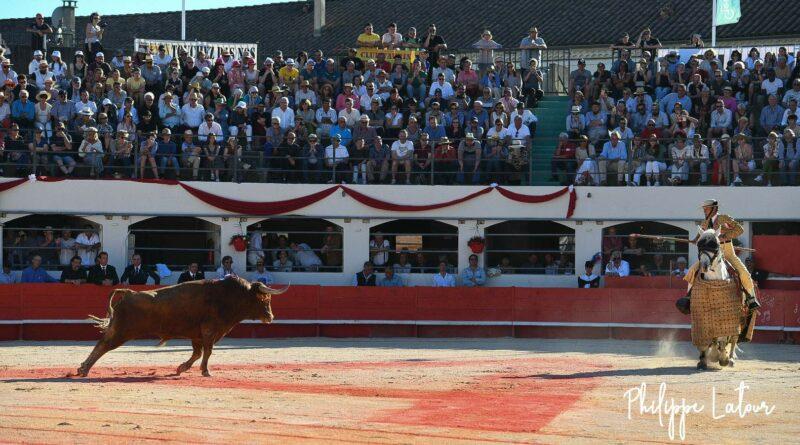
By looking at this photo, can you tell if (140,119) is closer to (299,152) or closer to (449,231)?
(299,152)

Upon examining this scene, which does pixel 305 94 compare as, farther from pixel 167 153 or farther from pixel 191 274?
pixel 191 274

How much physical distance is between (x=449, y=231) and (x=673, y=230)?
13.6ft

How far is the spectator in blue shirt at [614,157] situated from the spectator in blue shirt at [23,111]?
10056 mm

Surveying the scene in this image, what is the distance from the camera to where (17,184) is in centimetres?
2573

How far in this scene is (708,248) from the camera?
17.9 meters

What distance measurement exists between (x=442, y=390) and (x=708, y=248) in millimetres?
3872

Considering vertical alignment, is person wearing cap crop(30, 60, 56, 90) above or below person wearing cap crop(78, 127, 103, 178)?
above

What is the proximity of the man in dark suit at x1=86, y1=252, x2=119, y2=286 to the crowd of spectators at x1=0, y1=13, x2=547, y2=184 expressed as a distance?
6.55 ft

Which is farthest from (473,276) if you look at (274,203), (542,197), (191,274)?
(191,274)

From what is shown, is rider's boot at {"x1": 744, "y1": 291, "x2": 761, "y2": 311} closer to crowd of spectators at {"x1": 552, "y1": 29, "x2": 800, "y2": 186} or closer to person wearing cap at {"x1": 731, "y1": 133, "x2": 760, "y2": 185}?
crowd of spectators at {"x1": 552, "y1": 29, "x2": 800, "y2": 186}

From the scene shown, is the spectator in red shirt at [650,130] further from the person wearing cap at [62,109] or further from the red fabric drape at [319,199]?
the person wearing cap at [62,109]

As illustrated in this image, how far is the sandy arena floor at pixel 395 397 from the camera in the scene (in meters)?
13.2

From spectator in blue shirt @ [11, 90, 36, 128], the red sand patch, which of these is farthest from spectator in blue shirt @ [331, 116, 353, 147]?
the red sand patch

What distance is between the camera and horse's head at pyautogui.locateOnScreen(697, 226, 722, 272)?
17.8 metres
